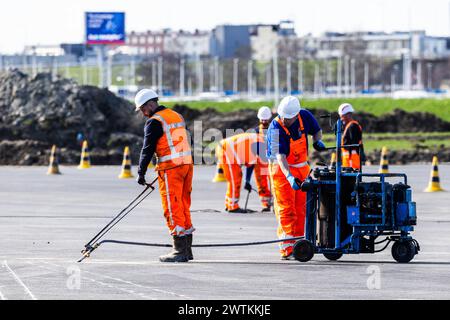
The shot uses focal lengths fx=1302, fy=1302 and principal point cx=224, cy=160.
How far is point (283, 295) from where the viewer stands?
36.5ft

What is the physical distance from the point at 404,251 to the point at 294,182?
137 cm

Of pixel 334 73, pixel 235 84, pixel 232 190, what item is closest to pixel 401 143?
pixel 232 190

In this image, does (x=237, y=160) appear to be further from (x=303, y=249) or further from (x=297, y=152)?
(x=303, y=249)

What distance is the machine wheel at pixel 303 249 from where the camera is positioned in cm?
1376

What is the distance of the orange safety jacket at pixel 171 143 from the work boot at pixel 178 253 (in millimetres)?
798

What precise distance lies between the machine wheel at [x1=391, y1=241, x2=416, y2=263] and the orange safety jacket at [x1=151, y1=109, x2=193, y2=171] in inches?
94.8

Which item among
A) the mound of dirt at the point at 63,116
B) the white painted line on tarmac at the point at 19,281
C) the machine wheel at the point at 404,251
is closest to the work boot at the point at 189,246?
the white painted line on tarmac at the point at 19,281

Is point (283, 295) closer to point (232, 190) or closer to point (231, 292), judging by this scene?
point (231, 292)

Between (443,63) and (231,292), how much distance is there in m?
186

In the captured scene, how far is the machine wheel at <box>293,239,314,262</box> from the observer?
45.1 ft

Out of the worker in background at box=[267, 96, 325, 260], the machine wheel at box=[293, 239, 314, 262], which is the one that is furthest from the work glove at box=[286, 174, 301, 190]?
the machine wheel at box=[293, 239, 314, 262]

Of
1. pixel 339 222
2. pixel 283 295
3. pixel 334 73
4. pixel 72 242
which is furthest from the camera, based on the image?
pixel 334 73

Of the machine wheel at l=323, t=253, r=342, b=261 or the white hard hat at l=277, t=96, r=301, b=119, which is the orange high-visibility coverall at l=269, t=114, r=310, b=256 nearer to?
the white hard hat at l=277, t=96, r=301, b=119

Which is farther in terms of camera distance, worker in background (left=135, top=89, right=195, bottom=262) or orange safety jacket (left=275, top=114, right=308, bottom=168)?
orange safety jacket (left=275, top=114, right=308, bottom=168)
